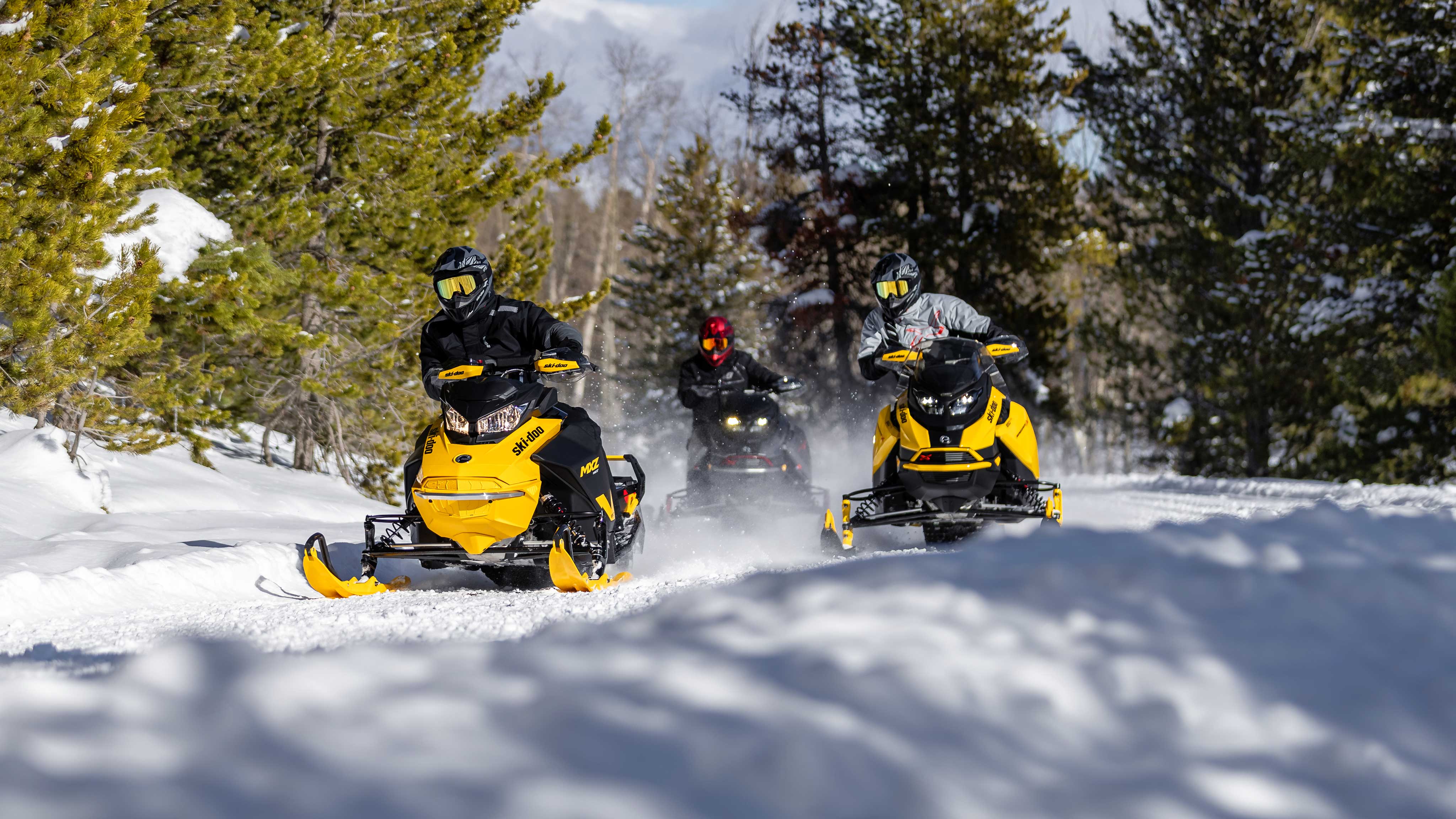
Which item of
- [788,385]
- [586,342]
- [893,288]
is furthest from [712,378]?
[586,342]

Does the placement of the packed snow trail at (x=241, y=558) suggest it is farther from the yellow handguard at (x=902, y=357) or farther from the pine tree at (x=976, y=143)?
the pine tree at (x=976, y=143)

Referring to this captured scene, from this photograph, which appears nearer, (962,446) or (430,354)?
(430,354)

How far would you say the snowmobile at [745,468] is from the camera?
8.75m

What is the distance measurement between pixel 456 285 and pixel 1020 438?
3.42 metres

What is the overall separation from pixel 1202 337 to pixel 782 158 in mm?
9503

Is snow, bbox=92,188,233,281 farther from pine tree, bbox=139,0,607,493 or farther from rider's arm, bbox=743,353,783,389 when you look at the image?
rider's arm, bbox=743,353,783,389

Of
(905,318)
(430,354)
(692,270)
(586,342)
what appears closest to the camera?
(430,354)

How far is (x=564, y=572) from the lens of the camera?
4.93 meters

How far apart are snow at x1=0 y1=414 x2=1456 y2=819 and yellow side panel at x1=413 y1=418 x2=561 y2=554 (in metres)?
3.09

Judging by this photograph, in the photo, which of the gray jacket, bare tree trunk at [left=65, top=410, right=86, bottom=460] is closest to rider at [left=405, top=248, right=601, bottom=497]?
the gray jacket

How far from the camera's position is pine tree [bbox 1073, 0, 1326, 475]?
17406 mm

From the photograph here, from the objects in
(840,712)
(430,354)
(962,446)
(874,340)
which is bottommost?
(840,712)

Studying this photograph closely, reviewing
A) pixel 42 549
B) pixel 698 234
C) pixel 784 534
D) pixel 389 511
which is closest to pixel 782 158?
pixel 698 234

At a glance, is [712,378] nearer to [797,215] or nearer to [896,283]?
[896,283]
